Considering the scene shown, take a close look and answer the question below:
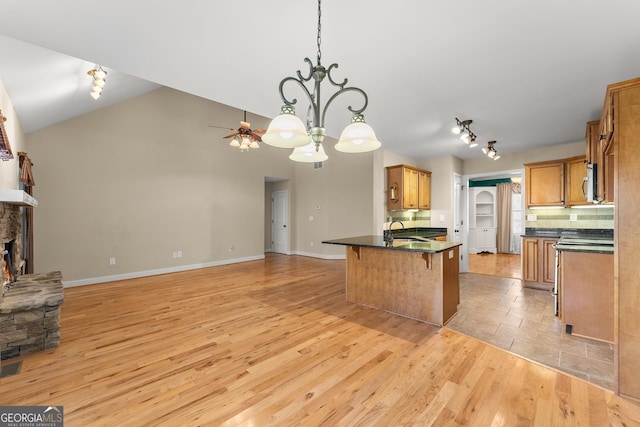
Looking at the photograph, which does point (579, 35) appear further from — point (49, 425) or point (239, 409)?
point (49, 425)

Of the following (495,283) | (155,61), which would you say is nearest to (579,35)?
(155,61)

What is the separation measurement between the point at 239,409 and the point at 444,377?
1461mm

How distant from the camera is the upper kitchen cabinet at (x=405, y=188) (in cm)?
529

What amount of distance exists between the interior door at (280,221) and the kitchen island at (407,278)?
4.80 m

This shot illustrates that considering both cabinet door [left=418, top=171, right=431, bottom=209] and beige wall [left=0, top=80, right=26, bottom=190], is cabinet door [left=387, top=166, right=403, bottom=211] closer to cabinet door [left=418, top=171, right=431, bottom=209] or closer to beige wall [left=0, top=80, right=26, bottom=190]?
cabinet door [left=418, top=171, right=431, bottom=209]

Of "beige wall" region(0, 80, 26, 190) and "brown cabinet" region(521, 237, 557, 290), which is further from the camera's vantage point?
"brown cabinet" region(521, 237, 557, 290)

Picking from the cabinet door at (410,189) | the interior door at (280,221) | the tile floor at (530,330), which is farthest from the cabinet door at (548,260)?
the interior door at (280,221)

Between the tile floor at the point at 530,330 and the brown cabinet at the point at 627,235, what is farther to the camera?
the tile floor at the point at 530,330

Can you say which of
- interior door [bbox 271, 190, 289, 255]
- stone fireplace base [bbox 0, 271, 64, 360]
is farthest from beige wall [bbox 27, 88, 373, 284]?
stone fireplace base [bbox 0, 271, 64, 360]

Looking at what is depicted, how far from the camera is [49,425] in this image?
1646 mm

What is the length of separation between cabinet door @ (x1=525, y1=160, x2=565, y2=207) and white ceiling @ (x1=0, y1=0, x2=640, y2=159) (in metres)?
1.32

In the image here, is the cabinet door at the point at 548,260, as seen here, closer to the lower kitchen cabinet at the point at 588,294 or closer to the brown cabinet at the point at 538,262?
the brown cabinet at the point at 538,262

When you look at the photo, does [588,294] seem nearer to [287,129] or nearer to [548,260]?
[548,260]

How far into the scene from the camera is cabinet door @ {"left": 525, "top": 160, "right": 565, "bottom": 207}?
462cm
